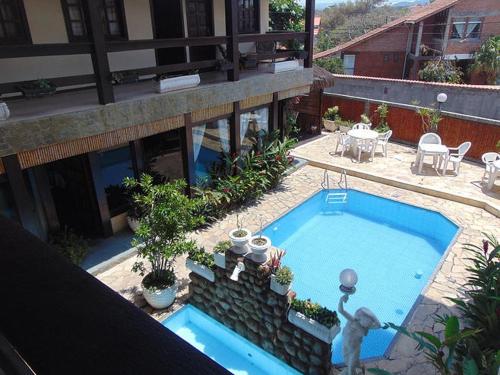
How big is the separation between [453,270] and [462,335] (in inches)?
191

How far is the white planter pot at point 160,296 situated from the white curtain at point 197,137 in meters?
4.45

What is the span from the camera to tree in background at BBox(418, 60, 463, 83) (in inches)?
1068

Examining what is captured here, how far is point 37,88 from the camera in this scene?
7105 mm

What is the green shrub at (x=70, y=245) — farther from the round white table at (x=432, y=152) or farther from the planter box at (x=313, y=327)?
the round white table at (x=432, y=152)

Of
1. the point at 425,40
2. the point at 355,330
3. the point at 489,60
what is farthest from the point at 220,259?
the point at 425,40

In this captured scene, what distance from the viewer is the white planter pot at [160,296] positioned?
7.48m

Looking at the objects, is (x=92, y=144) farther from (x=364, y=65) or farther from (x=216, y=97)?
(x=364, y=65)

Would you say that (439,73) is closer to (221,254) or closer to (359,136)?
(359,136)

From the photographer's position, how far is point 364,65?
30625 mm

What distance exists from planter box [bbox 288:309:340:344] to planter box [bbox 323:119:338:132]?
554 inches

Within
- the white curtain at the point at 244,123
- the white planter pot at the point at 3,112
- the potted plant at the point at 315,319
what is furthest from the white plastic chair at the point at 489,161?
the white planter pot at the point at 3,112

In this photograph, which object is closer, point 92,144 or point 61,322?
point 61,322

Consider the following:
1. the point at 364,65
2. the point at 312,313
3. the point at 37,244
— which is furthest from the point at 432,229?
the point at 364,65

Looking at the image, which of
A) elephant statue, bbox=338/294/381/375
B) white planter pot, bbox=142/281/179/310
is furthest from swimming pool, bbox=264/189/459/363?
white planter pot, bbox=142/281/179/310
